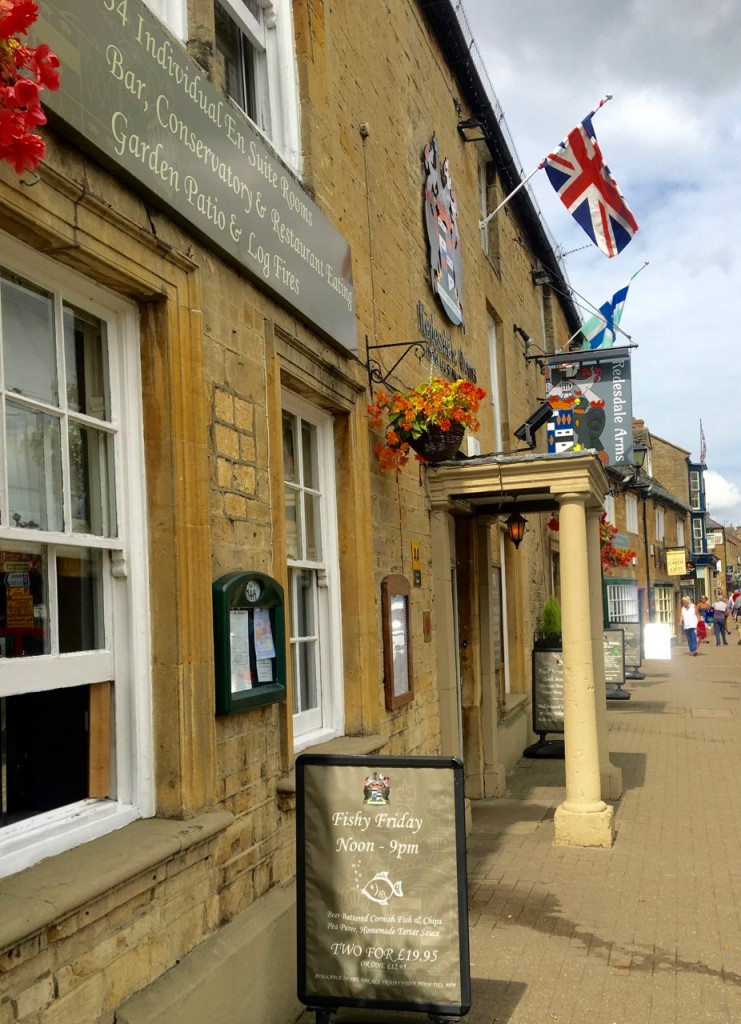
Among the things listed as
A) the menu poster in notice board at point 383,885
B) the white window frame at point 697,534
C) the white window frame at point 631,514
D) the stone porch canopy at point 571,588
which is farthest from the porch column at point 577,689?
the white window frame at point 697,534

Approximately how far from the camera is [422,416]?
6590 mm

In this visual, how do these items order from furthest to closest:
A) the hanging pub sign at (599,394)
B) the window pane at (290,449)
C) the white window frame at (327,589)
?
the hanging pub sign at (599,394) → the white window frame at (327,589) → the window pane at (290,449)

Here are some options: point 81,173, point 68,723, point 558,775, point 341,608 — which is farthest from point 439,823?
point 558,775

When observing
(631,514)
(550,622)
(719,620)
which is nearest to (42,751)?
(550,622)

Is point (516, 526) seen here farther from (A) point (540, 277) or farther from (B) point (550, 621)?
(A) point (540, 277)

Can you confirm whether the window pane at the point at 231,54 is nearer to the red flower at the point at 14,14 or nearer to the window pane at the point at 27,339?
the window pane at the point at 27,339

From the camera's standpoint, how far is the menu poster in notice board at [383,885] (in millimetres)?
3848

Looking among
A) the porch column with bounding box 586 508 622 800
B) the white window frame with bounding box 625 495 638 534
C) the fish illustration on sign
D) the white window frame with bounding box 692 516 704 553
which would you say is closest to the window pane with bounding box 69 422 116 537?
the fish illustration on sign

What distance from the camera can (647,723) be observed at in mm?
14344

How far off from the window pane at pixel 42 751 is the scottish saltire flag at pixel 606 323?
1388 centimetres

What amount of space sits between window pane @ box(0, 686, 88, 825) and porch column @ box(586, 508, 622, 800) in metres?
5.40

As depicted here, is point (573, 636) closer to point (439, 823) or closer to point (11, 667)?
point (439, 823)

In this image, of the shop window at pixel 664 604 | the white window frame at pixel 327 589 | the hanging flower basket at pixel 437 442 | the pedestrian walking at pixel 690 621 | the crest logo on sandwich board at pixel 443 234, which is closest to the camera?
the white window frame at pixel 327 589

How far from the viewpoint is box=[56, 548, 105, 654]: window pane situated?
3.38m
